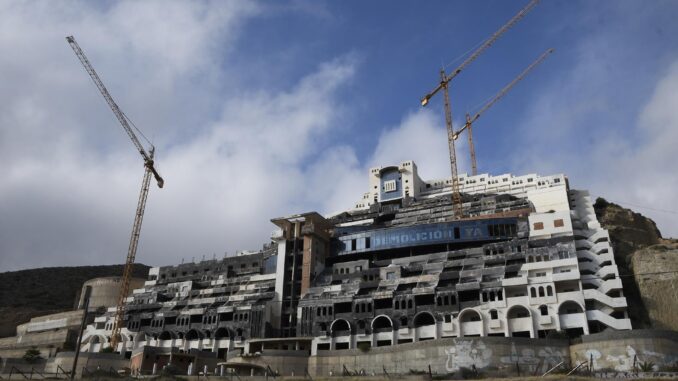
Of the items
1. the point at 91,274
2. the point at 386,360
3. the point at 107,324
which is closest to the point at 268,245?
the point at 107,324

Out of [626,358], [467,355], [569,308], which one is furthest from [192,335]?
[626,358]

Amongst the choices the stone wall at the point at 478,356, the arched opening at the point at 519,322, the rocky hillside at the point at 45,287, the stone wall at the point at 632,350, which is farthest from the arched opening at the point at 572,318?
the rocky hillside at the point at 45,287

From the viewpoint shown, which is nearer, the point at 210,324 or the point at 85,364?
the point at 85,364

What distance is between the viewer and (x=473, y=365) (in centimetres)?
6512

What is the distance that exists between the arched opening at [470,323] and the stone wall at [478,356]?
47.5 feet

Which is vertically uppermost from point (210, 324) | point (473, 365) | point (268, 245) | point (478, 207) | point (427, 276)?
point (478, 207)

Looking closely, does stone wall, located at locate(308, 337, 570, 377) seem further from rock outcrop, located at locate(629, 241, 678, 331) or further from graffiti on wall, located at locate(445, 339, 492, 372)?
rock outcrop, located at locate(629, 241, 678, 331)

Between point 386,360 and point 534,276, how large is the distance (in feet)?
97.8

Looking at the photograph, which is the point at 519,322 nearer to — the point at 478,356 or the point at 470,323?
the point at 470,323

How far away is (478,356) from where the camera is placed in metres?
68.8

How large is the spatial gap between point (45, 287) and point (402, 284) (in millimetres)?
125964

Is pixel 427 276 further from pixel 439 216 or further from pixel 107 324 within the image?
pixel 107 324

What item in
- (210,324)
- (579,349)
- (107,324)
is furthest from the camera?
(107,324)

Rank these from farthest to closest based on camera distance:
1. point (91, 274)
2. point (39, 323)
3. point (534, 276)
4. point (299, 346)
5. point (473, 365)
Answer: point (91, 274), point (39, 323), point (299, 346), point (534, 276), point (473, 365)
